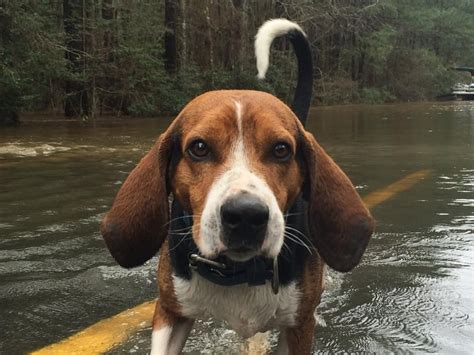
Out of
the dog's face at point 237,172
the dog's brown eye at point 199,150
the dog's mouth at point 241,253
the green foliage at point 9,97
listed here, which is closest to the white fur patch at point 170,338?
the dog's face at point 237,172

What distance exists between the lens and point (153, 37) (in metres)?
25.8

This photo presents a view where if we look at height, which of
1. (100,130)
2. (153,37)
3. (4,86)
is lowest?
(100,130)

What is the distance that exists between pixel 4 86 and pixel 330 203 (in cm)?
1577

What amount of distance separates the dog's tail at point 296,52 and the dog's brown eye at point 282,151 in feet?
4.43

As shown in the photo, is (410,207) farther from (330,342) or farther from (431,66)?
(431,66)

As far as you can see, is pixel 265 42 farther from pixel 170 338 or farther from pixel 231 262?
pixel 170 338

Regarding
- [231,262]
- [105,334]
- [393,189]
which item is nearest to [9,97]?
[393,189]

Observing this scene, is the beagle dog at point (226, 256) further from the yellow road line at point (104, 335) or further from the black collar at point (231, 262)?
the yellow road line at point (104, 335)

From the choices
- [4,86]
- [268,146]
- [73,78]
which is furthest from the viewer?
[73,78]

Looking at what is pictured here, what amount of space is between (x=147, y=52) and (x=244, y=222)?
22869 millimetres

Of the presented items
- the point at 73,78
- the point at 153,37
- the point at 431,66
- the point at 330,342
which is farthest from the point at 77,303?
the point at 431,66

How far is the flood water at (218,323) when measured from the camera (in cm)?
391

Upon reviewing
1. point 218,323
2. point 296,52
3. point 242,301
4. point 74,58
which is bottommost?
point 218,323

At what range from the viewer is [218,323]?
13.5ft
